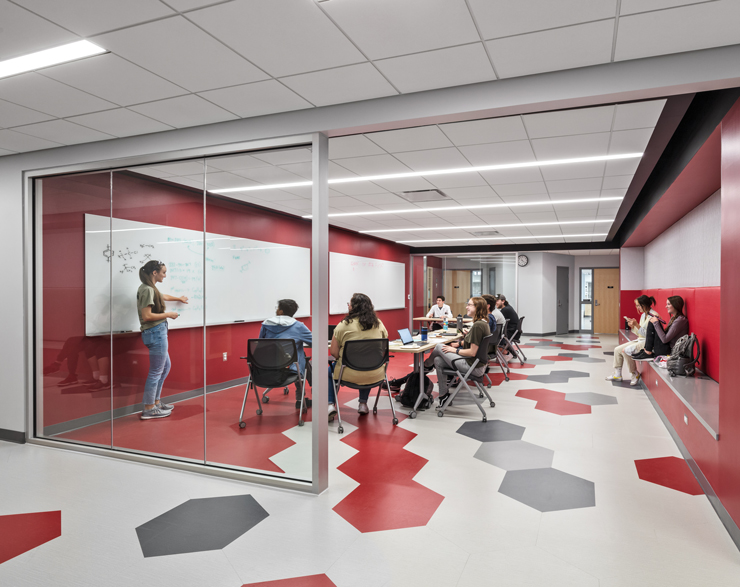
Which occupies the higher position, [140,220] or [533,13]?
[533,13]

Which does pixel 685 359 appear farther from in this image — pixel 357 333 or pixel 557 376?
pixel 357 333

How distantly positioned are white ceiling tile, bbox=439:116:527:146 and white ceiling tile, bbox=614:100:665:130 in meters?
0.71

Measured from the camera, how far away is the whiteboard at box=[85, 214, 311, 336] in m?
3.48

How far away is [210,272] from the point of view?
3.61m

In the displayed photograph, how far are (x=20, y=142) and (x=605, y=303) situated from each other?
16.1m

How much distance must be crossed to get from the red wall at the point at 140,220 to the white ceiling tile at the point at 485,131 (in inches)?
60.2

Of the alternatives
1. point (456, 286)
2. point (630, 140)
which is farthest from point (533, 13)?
point (456, 286)

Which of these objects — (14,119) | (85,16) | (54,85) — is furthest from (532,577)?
(14,119)

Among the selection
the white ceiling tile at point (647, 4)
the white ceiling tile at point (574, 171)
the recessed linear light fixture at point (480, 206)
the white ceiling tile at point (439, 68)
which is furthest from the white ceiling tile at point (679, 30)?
the recessed linear light fixture at point (480, 206)

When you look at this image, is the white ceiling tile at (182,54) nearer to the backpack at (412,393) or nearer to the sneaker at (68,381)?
the sneaker at (68,381)

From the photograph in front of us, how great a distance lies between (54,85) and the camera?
2.89 metres

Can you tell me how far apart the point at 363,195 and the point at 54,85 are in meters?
4.00

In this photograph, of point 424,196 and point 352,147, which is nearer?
point 352,147

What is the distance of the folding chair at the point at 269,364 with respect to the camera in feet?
12.0
